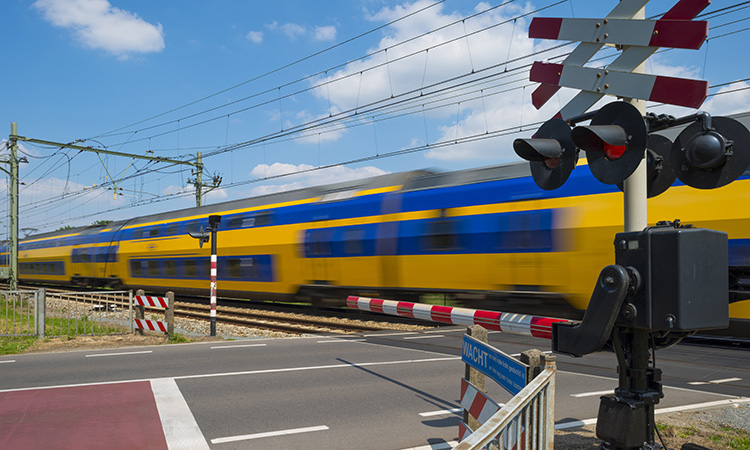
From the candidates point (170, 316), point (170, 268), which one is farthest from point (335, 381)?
point (170, 268)

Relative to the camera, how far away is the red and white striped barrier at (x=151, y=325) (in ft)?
40.0

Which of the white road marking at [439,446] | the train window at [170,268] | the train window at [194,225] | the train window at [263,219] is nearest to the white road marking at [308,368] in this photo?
the white road marking at [439,446]

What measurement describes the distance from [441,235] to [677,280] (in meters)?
11.0

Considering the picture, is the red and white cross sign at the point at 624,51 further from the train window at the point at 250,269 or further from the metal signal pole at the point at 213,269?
the train window at the point at 250,269

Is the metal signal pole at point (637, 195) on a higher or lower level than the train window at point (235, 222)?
lower

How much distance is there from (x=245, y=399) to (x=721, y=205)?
8.14 metres

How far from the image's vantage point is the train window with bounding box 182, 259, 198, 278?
22891mm

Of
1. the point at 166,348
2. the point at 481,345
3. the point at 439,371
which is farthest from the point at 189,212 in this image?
the point at 481,345

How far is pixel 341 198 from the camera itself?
55.4 ft

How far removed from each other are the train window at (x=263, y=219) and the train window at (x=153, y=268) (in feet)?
26.9

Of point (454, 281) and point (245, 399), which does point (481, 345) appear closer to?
point (245, 399)

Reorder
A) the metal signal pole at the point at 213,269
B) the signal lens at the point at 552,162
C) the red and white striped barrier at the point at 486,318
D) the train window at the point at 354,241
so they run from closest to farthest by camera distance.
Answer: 1. the signal lens at the point at 552,162
2. the red and white striped barrier at the point at 486,318
3. the metal signal pole at the point at 213,269
4. the train window at the point at 354,241

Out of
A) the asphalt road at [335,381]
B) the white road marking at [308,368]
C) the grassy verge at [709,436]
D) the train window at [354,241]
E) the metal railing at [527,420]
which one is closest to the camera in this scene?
the metal railing at [527,420]

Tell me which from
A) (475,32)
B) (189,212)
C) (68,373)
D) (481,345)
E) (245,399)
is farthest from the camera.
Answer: (189,212)
